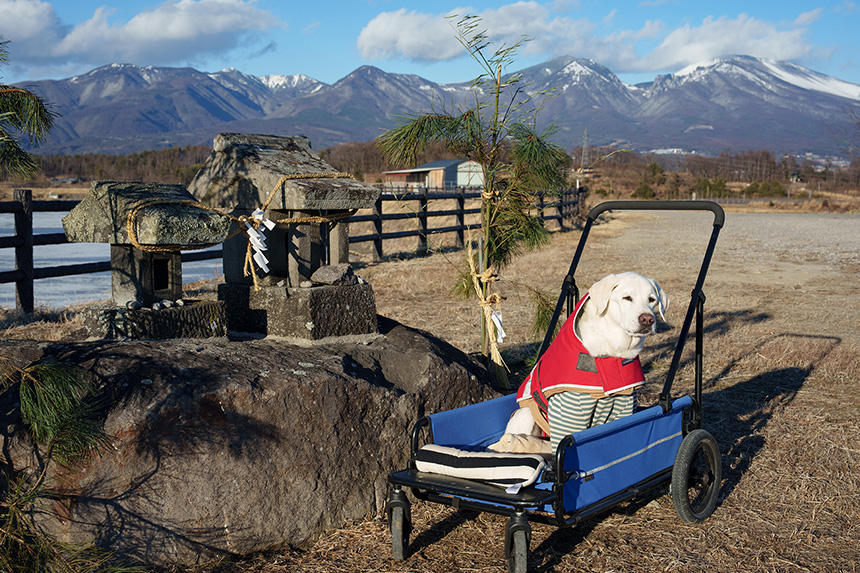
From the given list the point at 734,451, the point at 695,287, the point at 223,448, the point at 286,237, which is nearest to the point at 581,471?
the point at 695,287

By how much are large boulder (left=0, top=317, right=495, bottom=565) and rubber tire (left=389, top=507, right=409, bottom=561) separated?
0.43 meters

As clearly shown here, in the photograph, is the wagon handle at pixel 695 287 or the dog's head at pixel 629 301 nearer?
the dog's head at pixel 629 301

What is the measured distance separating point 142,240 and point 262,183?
1.02 meters

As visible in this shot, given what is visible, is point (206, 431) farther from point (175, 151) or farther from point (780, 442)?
point (175, 151)

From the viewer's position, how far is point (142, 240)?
3.94m

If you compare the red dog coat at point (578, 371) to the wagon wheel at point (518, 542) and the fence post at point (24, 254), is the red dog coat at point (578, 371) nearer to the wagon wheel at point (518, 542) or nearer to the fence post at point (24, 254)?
the wagon wheel at point (518, 542)

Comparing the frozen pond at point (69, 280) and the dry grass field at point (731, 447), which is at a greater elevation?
the frozen pond at point (69, 280)

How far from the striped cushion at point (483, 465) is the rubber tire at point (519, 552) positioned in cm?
22

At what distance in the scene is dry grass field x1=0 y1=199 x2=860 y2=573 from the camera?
3.66m

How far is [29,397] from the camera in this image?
8.95 ft

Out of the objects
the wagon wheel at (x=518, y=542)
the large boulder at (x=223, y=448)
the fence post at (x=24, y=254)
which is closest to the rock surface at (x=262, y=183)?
the large boulder at (x=223, y=448)

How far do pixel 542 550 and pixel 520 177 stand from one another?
129 inches

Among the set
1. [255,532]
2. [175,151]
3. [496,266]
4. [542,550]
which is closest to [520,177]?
[496,266]

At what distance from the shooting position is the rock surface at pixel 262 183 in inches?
184
